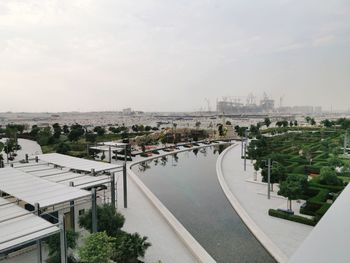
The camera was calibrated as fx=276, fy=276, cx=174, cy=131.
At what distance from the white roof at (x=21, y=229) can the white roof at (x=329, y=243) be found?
12.1ft

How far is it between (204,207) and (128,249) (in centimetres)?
417

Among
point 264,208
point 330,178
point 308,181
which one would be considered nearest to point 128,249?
point 264,208

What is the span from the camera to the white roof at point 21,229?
390 cm

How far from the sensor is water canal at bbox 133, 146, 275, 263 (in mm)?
6227

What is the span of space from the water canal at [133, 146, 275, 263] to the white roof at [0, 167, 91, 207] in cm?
323

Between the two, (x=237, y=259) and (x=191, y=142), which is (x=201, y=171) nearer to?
(x=237, y=259)

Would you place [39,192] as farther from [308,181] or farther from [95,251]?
[308,181]

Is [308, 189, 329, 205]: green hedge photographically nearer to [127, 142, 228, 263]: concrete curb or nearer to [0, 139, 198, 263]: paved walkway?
[127, 142, 228, 263]: concrete curb

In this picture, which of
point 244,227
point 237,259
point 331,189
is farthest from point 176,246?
point 331,189

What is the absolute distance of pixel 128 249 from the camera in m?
5.27

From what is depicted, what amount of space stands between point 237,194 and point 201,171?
491cm

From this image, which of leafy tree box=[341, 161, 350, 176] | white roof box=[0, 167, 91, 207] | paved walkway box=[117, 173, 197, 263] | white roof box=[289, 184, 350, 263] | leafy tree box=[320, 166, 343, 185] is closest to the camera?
white roof box=[289, 184, 350, 263]

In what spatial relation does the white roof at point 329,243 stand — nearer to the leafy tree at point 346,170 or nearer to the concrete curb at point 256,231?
the concrete curb at point 256,231

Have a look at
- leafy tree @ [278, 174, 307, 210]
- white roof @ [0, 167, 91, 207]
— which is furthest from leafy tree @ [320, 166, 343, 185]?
white roof @ [0, 167, 91, 207]
